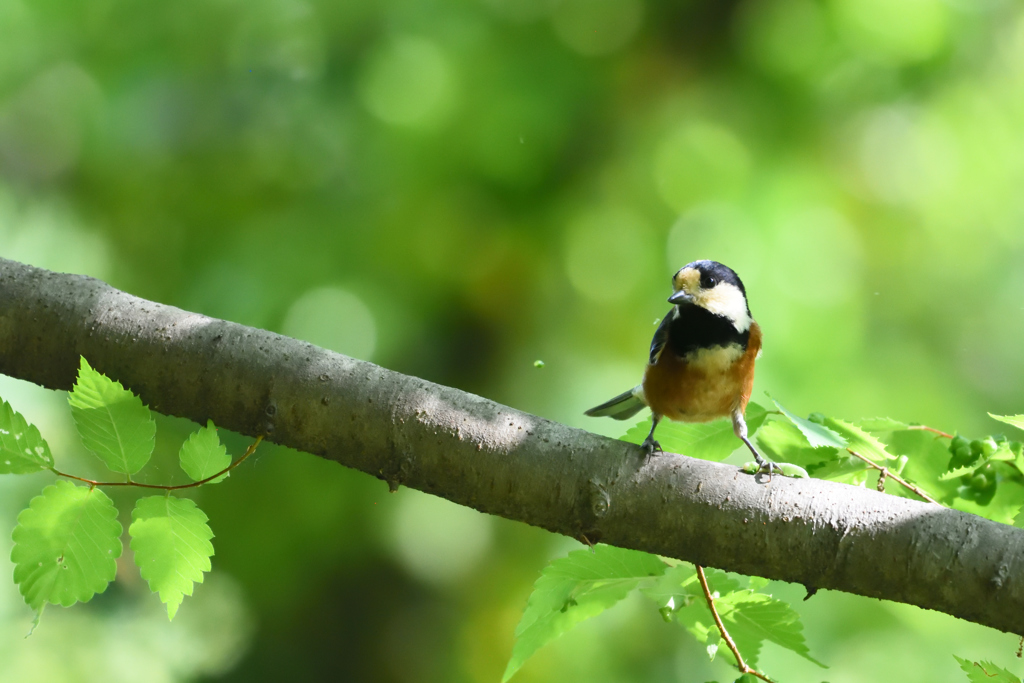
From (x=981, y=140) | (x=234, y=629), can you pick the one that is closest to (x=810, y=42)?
(x=981, y=140)

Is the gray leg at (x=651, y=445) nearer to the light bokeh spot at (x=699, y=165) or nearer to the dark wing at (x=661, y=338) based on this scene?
the dark wing at (x=661, y=338)

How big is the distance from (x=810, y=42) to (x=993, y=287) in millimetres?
1743

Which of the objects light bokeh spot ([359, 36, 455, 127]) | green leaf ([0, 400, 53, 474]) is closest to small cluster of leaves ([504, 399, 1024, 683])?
green leaf ([0, 400, 53, 474])

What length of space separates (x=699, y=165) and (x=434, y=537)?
2.47 metres

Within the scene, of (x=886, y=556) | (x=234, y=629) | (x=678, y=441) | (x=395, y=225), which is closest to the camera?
(x=886, y=556)

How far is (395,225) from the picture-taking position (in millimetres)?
4195

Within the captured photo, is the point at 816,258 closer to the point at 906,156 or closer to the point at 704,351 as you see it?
the point at 906,156

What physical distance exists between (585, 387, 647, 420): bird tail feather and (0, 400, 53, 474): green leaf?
1.38 meters

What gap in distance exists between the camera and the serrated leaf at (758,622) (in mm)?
1225


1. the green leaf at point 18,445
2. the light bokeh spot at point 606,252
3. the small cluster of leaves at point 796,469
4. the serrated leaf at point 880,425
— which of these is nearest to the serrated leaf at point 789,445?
the small cluster of leaves at point 796,469

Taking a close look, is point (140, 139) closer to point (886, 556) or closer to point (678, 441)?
A: point (678, 441)

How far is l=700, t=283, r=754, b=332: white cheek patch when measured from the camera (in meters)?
1.67

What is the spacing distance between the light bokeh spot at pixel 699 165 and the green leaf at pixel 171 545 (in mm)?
3527

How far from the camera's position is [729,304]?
172 centimetres
